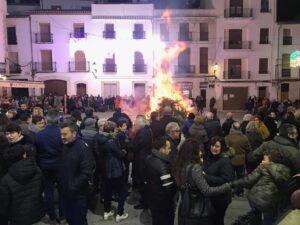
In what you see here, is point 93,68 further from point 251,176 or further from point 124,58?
point 251,176

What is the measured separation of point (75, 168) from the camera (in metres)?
4.22

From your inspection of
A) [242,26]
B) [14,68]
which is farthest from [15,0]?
[242,26]

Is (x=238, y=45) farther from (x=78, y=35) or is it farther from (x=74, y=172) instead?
(x=74, y=172)

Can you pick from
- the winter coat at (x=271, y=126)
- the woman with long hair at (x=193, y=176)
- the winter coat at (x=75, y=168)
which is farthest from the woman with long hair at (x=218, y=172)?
the winter coat at (x=271, y=126)

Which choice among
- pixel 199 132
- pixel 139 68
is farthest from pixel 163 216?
pixel 139 68

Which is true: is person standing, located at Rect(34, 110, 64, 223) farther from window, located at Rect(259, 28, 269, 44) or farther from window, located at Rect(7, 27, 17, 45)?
window, located at Rect(259, 28, 269, 44)

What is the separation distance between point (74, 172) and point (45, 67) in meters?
29.0

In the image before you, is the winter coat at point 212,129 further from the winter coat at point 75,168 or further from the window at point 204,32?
the window at point 204,32

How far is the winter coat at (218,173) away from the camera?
3787 mm

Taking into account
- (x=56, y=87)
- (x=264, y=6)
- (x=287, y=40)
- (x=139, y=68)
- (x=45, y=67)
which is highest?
(x=264, y=6)

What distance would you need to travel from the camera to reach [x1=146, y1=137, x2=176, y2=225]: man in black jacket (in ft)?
13.0

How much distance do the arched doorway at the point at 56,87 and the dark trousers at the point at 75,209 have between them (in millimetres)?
28105

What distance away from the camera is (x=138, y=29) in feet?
102

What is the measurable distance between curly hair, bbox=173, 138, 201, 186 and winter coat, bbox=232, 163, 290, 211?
2.25ft
